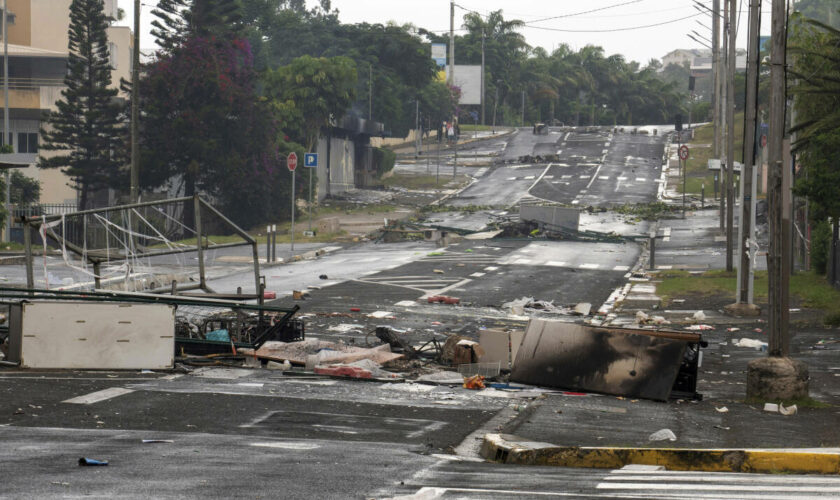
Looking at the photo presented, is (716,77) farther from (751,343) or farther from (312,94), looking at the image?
(751,343)

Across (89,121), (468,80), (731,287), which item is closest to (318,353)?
(731,287)

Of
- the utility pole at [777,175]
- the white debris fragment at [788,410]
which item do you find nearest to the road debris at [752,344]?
the utility pole at [777,175]

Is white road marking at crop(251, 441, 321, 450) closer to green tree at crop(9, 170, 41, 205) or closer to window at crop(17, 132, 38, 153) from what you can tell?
green tree at crop(9, 170, 41, 205)

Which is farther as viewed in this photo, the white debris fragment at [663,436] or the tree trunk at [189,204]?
the tree trunk at [189,204]

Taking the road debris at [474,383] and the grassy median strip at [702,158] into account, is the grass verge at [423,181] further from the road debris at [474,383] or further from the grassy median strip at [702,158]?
the road debris at [474,383]

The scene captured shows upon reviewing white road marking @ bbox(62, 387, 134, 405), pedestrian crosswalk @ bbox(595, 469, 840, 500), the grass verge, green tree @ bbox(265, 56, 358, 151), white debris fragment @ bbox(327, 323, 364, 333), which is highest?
green tree @ bbox(265, 56, 358, 151)

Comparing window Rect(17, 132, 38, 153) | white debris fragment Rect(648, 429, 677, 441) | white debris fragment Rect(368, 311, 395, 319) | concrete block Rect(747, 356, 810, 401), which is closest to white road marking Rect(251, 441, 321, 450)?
white debris fragment Rect(648, 429, 677, 441)

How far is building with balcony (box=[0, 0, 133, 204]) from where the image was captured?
6381 cm

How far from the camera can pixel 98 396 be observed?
12914 mm

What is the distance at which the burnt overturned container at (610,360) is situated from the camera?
543 inches

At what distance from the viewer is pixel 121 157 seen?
5747 cm

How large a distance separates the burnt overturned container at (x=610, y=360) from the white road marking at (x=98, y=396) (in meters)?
5.35

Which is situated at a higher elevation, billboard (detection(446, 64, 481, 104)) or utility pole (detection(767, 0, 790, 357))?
billboard (detection(446, 64, 481, 104))

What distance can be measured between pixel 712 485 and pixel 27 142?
213 ft
